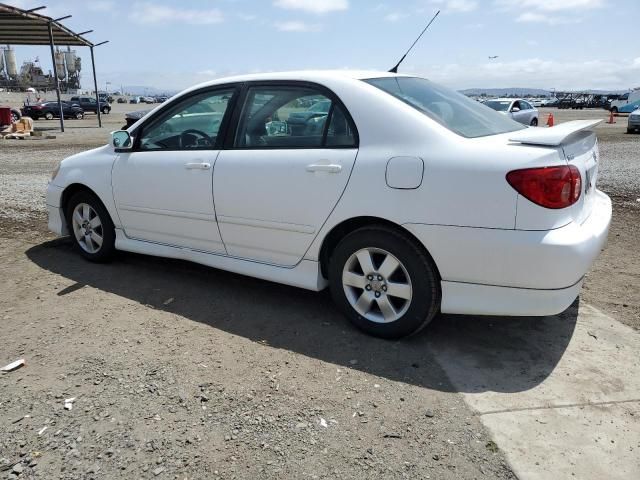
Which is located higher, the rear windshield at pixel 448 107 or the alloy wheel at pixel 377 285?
the rear windshield at pixel 448 107

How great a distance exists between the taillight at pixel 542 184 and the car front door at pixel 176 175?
7.02ft

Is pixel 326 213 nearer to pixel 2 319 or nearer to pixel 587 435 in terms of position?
pixel 587 435

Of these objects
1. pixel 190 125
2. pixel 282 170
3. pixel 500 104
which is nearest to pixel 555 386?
pixel 282 170

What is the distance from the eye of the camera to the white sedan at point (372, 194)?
285 centimetres

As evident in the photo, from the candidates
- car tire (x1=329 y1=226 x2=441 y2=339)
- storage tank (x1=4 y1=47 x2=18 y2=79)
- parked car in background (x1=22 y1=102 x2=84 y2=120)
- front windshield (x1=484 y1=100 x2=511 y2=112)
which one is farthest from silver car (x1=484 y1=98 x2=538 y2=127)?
storage tank (x1=4 y1=47 x2=18 y2=79)

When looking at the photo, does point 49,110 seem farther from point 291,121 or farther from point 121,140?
point 291,121

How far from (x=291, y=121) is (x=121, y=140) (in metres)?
1.67

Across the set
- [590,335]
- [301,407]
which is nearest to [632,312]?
[590,335]

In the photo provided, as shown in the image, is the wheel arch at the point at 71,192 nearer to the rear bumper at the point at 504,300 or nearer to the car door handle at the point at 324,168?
the car door handle at the point at 324,168

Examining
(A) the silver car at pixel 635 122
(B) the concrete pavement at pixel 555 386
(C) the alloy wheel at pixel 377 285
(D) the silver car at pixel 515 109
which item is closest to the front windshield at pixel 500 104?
(D) the silver car at pixel 515 109

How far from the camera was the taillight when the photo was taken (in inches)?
109

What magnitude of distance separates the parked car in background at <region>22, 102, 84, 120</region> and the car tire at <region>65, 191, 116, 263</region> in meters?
34.5

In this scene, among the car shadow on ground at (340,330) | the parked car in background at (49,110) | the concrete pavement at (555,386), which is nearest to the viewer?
the concrete pavement at (555,386)

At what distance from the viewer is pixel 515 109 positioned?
21109 mm
